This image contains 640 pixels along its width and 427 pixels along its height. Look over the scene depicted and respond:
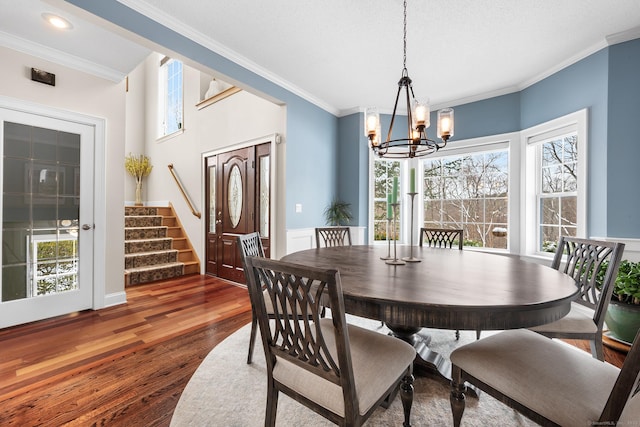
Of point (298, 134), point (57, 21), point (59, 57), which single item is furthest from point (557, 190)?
point (59, 57)

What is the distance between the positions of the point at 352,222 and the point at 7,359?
363 cm

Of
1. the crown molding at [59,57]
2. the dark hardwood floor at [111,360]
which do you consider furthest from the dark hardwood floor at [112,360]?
the crown molding at [59,57]

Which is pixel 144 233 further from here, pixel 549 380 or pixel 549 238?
pixel 549 238

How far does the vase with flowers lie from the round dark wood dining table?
5.87 m

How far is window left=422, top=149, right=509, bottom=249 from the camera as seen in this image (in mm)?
3697

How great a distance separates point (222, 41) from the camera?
2605 mm

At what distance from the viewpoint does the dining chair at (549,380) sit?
2.62 feet

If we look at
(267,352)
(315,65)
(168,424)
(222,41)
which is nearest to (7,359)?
(168,424)

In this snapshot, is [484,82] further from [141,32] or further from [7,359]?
[7,359]

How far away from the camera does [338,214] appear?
4.12 m

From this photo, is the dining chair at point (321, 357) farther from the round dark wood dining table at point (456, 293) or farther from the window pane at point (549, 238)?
the window pane at point (549, 238)

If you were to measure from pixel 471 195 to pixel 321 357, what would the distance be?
12.1 feet

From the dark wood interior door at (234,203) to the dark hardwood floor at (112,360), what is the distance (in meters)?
1.08

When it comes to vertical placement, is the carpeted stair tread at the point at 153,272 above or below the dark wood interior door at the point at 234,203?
below
